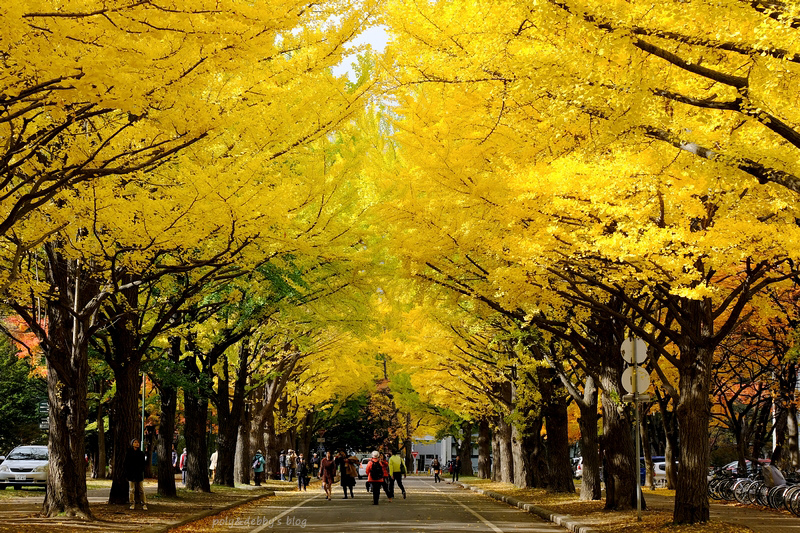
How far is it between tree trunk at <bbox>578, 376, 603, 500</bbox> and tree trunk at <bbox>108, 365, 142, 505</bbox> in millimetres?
10300

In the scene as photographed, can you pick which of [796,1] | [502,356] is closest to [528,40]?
[796,1]

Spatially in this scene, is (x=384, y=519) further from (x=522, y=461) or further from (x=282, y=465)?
(x=282, y=465)

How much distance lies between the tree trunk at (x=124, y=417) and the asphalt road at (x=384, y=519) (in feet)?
7.90

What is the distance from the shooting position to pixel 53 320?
54.4 feet

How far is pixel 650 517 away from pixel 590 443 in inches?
217

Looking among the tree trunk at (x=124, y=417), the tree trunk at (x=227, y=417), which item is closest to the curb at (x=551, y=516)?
the tree trunk at (x=124, y=417)

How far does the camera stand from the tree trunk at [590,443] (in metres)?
22.3

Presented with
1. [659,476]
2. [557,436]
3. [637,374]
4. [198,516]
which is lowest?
[659,476]

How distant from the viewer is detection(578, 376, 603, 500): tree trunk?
2227cm

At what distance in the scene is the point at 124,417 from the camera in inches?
732

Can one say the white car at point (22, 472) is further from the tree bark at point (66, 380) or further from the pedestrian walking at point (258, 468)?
the tree bark at point (66, 380)

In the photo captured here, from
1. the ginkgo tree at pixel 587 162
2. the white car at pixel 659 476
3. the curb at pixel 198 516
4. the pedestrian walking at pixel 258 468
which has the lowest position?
the white car at pixel 659 476

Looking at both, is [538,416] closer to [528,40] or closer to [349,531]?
[349,531]

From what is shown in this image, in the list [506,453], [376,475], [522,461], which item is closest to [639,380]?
[376,475]
